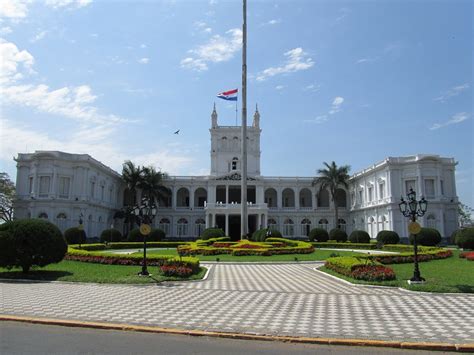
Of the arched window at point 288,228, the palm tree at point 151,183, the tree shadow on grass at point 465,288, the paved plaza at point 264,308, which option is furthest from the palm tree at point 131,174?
the tree shadow on grass at point 465,288

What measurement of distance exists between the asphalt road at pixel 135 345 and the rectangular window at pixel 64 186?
45440 millimetres

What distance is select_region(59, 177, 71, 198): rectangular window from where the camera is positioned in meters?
50.5

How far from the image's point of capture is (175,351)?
283 inches

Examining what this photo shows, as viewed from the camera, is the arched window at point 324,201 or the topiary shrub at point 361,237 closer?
the topiary shrub at point 361,237

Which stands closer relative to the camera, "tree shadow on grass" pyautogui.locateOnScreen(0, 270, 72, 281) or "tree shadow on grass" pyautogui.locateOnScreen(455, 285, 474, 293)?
"tree shadow on grass" pyautogui.locateOnScreen(455, 285, 474, 293)

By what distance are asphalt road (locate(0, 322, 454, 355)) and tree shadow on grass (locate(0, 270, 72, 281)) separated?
8788 millimetres

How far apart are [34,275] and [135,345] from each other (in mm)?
11763

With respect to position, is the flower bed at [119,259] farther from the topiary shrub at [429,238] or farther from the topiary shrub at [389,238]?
the topiary shrub at [389,238]

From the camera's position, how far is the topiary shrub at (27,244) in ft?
→ 54.5

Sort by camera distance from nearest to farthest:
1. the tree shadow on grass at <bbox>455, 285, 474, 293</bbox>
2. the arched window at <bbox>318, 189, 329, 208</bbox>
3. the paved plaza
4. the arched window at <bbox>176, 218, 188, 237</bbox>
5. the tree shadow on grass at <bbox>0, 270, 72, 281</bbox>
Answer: the paved plaza < the tree shadow on grass at <bbox>455, 285, 474, 293</bbox> < the tree shadow on grass at <bbox>0, 270, 72, 281</bbox> < the arched window at <bbox>176, 218, 188, 237</bbox> < the arched window at <bbox>318, 189, 329, 208</bbox>

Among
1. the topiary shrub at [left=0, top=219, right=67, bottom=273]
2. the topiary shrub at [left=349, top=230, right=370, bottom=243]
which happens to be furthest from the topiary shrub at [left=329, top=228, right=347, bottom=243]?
the topiary shrub at [left=0, top=219, right=67, bottom=273]

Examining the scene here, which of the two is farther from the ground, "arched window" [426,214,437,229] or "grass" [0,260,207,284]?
"arched window" [426,214,437,229]

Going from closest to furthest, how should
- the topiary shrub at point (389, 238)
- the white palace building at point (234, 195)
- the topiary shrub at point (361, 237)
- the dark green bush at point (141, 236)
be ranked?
1. the topiary shrub at point (389, 238)
2. the topiary shrub at point (361, 237)
3. the dark green bush at point (141, 236)
4. the white palace building at point (234, 195)

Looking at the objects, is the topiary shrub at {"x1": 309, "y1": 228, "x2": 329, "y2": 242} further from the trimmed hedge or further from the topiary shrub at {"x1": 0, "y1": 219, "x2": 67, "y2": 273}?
the topiary shrub at {"x1": 0, "y1": 219, "x2": 67, "y2": 273}
